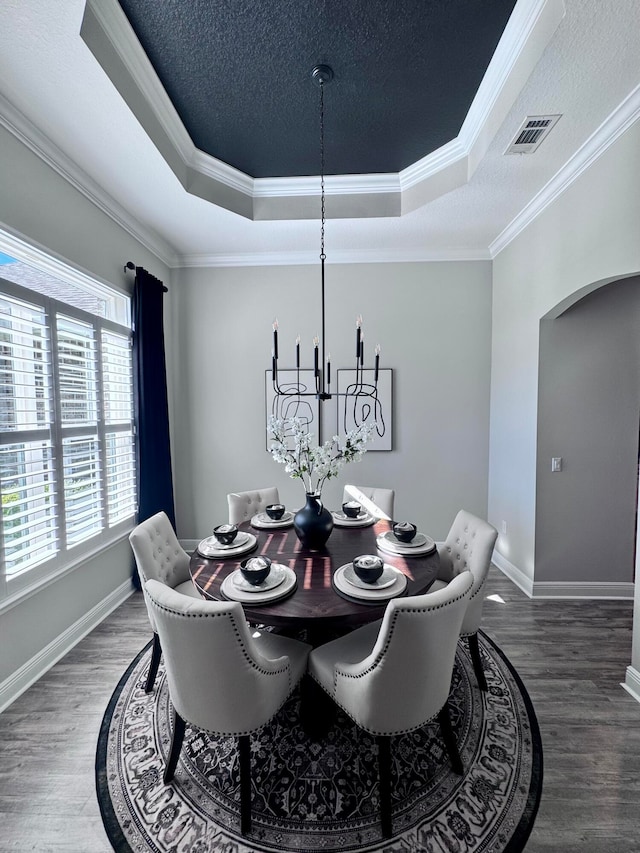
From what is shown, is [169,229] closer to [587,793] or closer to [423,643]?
[423,643]

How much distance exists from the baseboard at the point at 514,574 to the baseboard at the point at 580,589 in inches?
2.0

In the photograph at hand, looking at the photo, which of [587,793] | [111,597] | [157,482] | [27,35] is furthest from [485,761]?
[27,35]

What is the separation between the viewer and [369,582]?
1.58m

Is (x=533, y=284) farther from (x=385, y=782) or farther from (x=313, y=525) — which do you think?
(x=385, y=782)

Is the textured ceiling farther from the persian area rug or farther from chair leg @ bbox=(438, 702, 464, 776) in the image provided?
chair leg @ bbox=(438, 702, 464, 776)

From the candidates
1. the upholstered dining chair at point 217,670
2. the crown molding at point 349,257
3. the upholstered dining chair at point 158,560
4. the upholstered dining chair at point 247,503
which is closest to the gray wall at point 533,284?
the crown molding at point 349,257

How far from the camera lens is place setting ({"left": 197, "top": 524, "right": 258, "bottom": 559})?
1948 millimetres

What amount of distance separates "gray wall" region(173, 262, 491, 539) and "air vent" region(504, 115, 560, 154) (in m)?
1.45

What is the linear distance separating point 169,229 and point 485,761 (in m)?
4.21

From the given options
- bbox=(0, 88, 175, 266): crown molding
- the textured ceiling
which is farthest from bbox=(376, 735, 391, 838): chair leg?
bbox=(0, 88, 175, 266): crown molding

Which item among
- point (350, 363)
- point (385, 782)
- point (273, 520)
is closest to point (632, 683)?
point (385, 782)

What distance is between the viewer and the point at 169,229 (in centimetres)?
320

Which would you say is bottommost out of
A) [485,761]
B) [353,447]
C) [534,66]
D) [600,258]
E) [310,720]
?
[485,761]

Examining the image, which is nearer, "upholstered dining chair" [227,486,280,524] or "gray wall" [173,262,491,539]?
"upholstered dining chair" [227,486,280,524]
